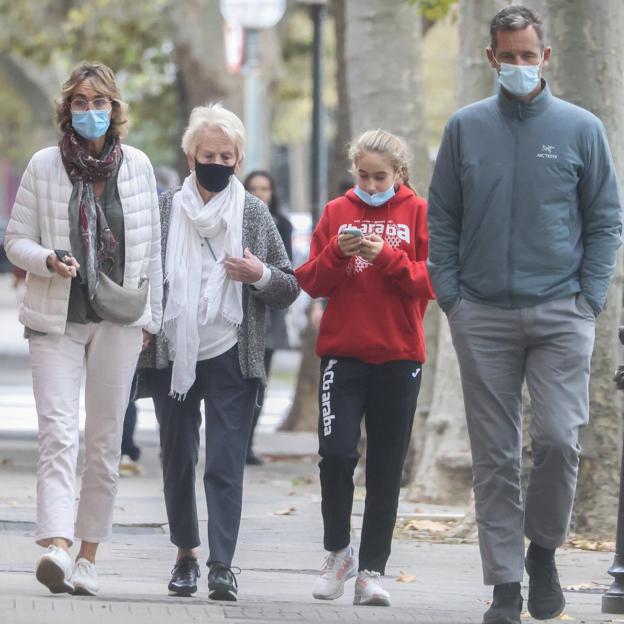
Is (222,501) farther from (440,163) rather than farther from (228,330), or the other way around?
(440,163)

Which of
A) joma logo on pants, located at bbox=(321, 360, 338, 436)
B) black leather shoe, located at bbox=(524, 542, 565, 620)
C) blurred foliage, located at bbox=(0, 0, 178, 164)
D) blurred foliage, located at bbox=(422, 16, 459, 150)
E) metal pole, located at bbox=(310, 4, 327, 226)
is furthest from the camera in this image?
blurred foliage, located at bbox=(422, 16, 459, 150)

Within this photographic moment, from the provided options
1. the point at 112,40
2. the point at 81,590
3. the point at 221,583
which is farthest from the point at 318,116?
the point at 81,590

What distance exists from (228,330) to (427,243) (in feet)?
2.74

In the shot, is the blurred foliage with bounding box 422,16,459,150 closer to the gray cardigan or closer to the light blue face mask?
the gray cardigan

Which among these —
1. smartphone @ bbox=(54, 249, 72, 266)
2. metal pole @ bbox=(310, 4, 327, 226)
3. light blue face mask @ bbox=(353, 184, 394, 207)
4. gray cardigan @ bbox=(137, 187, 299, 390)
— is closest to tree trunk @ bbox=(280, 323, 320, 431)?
metal pole @ bbox=(310, 4, 327, 226)

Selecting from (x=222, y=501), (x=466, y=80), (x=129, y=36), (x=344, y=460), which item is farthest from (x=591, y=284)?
(x=129, y=36)

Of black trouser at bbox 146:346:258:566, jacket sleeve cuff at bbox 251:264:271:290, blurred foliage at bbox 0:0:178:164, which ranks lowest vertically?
black trouser at bbox 146:346:258:566

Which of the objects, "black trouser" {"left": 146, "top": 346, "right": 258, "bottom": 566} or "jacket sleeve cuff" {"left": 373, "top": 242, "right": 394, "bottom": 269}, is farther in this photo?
"black trouser" {"left": 146, "top": 346, "right": 258, "bottom": 566}

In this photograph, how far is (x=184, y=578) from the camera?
697 cm

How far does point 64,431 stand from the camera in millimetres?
6730

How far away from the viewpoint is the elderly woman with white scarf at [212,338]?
6.93m

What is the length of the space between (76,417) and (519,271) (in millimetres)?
1807

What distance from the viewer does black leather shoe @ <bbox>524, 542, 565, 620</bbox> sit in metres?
6.44

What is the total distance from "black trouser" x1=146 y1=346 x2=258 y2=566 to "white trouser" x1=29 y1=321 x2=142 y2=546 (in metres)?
0.20
